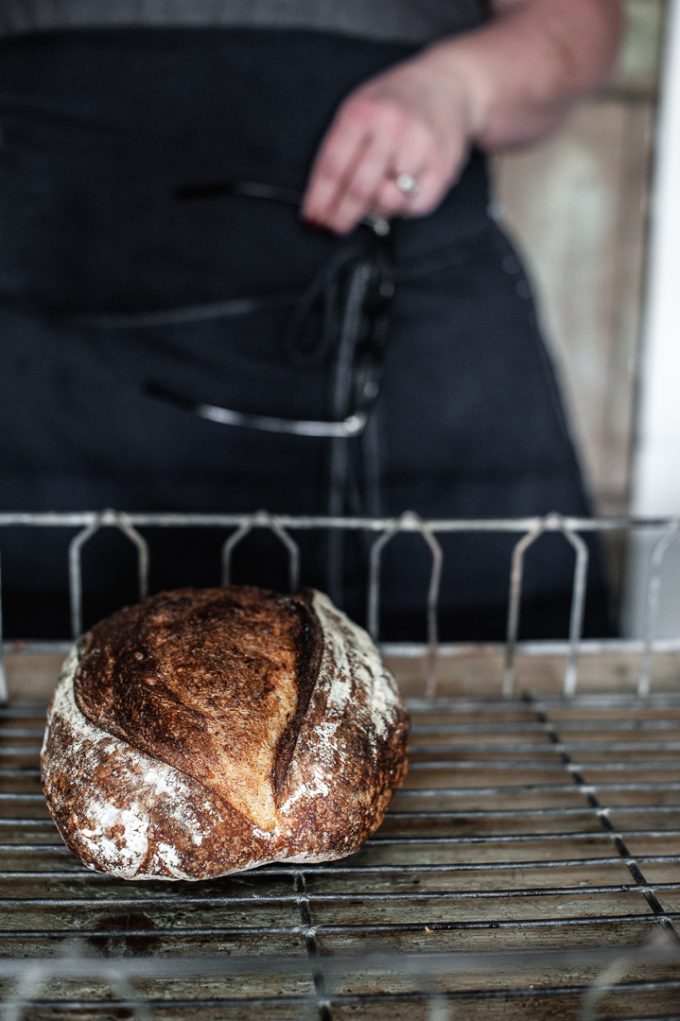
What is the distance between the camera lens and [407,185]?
3.57ft

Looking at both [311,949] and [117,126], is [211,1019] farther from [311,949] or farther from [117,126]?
[117,126]

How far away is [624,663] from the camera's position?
3.34ft

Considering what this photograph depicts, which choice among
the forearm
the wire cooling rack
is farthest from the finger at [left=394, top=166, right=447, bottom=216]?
the wire cooling rack

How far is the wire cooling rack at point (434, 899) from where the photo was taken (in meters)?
0.55

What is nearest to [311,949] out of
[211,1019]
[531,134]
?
[211,1019]

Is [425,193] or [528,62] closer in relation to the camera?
[425,193]

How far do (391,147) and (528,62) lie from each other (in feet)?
0.89

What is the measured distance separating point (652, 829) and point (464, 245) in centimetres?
77

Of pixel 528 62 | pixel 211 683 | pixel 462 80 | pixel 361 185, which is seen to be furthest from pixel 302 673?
pixel 528 62

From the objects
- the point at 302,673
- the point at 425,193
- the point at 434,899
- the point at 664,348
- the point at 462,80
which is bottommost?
the point at 434,899

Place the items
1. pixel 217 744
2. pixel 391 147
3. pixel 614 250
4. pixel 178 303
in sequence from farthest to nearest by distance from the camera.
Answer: pixel 614 250
pixel 178 303
pixel 391 147
pixel 217 744

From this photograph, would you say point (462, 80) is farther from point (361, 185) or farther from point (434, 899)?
point (434, 899)

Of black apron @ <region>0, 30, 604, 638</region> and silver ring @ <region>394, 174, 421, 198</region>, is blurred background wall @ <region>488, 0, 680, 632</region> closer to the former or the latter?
black apron @ <region>0, 30, 604, 638</region>

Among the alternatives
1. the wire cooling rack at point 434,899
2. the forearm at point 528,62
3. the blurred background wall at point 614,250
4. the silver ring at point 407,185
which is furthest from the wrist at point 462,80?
the blurred background wall at point 614,250
